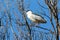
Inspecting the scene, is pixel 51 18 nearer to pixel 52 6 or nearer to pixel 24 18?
pixel 52 6

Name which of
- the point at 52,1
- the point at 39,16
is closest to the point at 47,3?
the point at 52,1

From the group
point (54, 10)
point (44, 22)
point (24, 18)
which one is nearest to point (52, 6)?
point (54, 10)

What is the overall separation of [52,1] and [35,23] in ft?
3.39

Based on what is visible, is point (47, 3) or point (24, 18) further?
point (24, 18)

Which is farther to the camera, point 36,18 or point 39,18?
point 39,18

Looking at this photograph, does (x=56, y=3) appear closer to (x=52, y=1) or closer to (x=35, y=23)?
(x=52, y=1)

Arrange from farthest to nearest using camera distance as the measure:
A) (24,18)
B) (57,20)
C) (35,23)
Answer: (24,18) → (35,23) → (57,20)

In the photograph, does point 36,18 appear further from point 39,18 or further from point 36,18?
point 39,18

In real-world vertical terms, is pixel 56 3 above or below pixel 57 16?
above

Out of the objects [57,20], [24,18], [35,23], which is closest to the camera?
[57,20]

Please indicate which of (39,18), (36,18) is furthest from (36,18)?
(39,18)

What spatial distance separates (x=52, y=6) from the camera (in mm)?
6930

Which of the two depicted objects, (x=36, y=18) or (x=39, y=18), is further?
(x=39, y=18)

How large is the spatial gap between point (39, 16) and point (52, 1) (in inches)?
33.9
